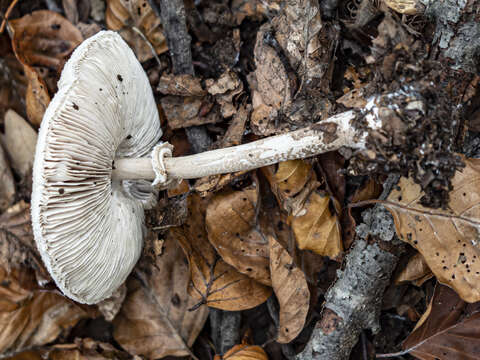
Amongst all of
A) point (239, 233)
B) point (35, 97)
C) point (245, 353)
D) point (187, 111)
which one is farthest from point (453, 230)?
point (35, 97)

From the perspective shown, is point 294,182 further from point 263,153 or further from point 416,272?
point 416,272

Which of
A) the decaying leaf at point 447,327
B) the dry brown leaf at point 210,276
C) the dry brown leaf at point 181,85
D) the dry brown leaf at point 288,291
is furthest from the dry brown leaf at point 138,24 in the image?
the decaying leaf at point 447,327

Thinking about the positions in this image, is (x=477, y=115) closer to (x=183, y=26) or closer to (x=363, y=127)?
(x=363, y=127)

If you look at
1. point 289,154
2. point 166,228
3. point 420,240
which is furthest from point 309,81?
point 166,228

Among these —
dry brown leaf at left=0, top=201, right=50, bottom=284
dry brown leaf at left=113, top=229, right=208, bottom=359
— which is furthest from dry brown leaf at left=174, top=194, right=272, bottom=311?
dry brown leaf at left=0, top=201, right=50, bottom=284

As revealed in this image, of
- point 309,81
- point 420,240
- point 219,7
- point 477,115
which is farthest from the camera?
point 219,7

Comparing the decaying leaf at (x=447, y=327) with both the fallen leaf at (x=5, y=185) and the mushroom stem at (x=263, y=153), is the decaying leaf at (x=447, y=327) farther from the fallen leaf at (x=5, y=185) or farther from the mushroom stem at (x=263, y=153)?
the fallen leaf at (x=5, y=185)
